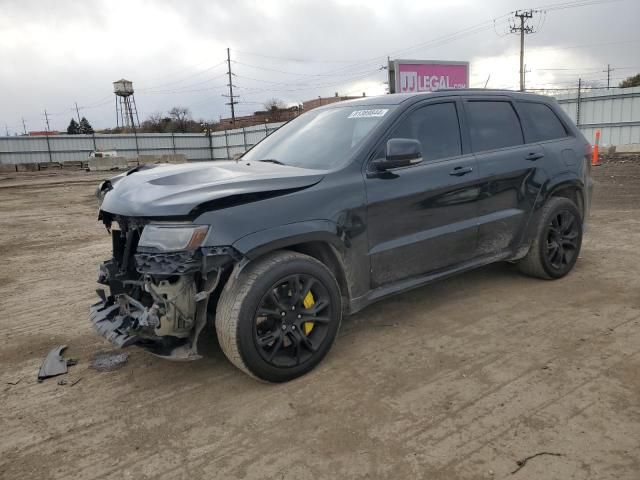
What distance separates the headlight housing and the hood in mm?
89

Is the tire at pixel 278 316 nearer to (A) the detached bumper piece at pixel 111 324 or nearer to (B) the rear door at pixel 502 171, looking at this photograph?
(A) the detached bumper piece at pixel 111 324

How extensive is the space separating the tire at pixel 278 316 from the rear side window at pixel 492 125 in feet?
6.48

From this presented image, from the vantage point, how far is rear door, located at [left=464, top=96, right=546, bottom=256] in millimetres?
4211

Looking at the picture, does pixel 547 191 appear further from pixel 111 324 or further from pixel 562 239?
pixel 111 324

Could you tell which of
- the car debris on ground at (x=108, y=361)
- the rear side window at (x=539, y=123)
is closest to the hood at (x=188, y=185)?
the car debris on ground at (x=108, y=361)

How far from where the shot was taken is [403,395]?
9.69 ft

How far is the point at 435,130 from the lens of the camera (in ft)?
13.1

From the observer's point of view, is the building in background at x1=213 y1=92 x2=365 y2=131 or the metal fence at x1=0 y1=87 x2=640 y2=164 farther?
the building in background at x1=213 y1=92 x2=365 y2=131

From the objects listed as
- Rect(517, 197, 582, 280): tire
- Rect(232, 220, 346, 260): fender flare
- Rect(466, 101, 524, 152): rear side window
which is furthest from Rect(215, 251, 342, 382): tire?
Rect(517, 197, 582, 280): tire

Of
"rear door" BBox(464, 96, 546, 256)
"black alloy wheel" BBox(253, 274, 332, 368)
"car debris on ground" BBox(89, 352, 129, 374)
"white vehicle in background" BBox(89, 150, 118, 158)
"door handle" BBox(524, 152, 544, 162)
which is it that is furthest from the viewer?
"white vehicle in background" BBox(89, 150, 118, 158)

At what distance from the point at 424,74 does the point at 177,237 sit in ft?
34.6

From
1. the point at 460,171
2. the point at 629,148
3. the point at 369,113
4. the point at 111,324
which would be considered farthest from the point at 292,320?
the point at 629,148

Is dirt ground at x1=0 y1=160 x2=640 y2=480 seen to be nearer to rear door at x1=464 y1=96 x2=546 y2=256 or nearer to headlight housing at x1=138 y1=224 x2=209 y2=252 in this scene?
rear door at x1=464 y1=96 x2=546 y2=256

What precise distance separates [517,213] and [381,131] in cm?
166
